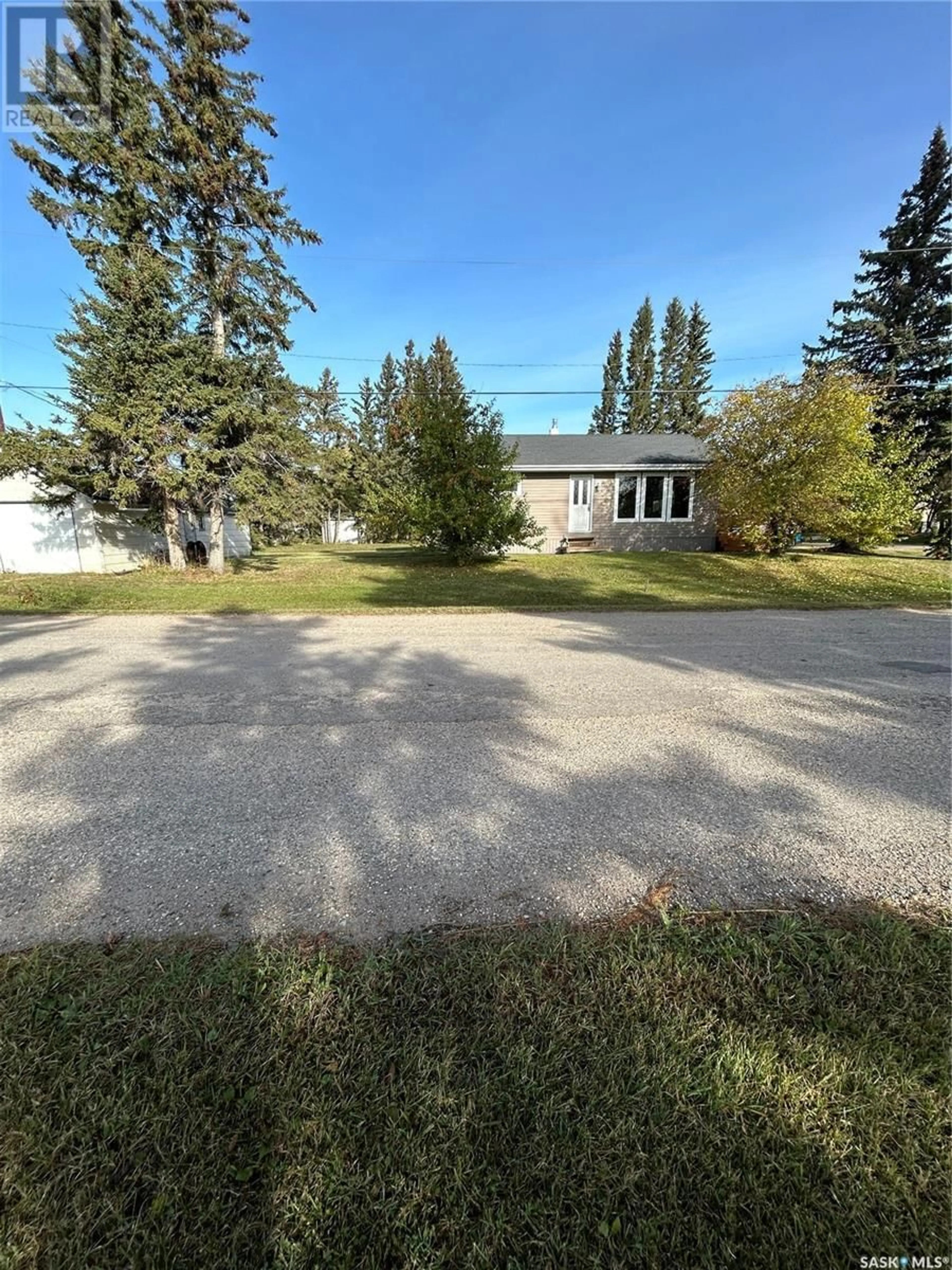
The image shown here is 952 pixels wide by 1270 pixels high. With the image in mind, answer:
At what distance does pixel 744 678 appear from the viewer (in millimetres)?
5078

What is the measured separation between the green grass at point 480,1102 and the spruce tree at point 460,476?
13.2 meters

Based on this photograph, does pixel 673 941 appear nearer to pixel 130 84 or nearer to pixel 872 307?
pixel 130 84

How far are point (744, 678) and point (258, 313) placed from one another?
49.2 ft

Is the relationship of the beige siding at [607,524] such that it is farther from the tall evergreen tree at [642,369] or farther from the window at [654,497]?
the tall evergreen tree at [642,369]

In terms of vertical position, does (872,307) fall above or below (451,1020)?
above

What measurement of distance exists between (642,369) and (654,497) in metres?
33.9

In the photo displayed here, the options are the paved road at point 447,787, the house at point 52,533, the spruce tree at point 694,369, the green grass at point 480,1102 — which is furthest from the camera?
the spruce tree at point 694,369

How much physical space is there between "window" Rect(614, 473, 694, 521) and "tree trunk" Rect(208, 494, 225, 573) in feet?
45.5

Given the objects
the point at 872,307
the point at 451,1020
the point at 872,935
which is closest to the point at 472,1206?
the point at 451,1020

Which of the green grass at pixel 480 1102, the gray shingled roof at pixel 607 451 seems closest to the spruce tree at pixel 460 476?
the gray shingled roof at pixel 607 451

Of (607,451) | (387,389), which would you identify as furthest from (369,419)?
(607,451)

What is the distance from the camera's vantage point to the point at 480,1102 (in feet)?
4.41

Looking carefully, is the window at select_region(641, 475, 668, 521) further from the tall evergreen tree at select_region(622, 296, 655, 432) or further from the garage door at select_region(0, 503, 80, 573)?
the tall evergreen tree at select_region(622, 296, 655, 432)

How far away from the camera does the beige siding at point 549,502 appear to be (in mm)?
20422
